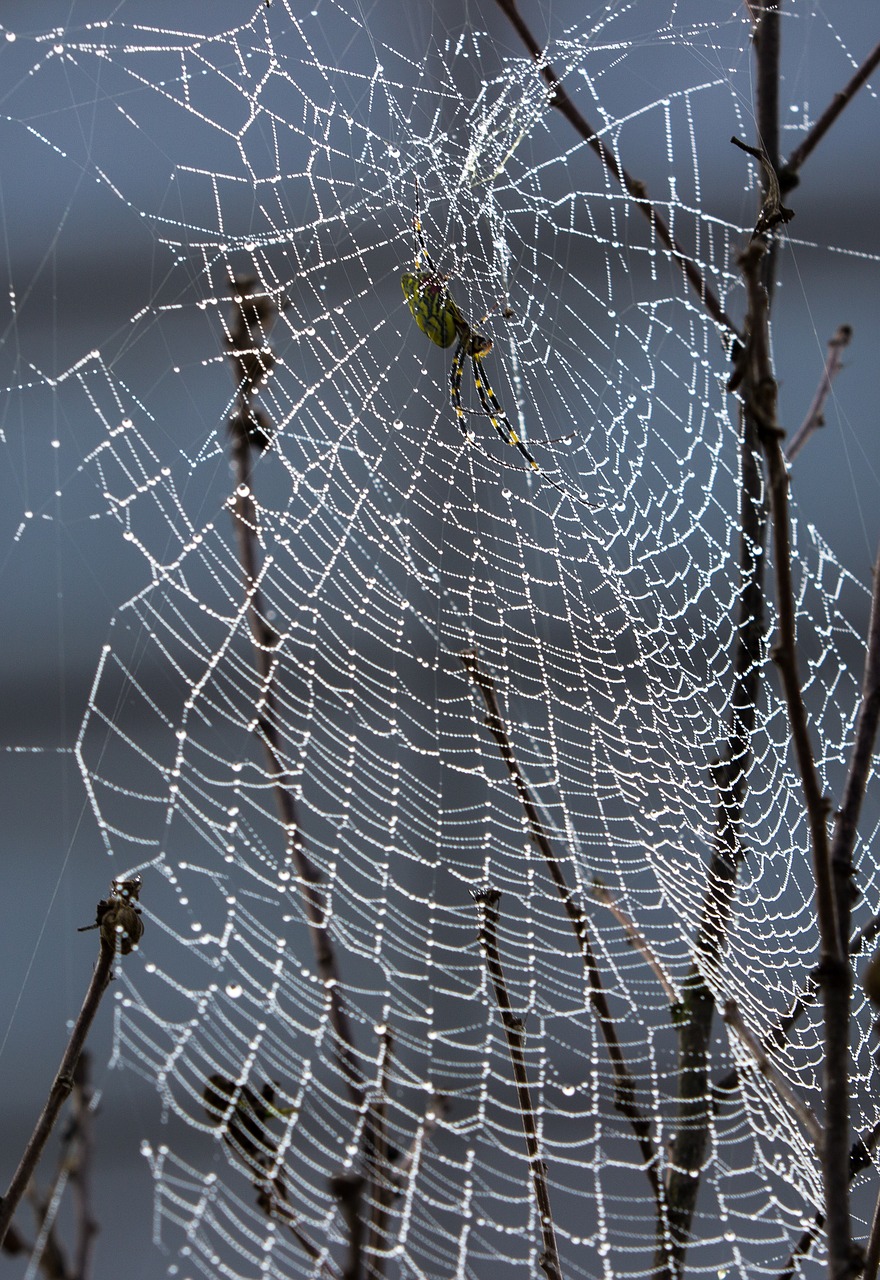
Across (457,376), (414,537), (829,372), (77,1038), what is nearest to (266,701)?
(77,1038)

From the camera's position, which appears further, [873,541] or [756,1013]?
[873,541]

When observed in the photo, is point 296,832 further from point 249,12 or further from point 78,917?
point 249,12

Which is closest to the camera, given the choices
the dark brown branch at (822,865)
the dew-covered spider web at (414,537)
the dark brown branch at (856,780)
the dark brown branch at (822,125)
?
the dark brown branch at (822,865)

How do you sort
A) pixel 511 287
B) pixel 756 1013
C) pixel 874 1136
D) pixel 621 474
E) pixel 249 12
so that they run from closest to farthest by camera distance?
pixel 874 1136 → pixel 756 1013 → pixel 511 287 → pixel 621 474 → pixel 249 12

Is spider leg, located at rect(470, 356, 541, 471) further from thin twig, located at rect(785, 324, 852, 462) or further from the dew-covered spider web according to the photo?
thin twig, located at rect(785, 324, 852, 462)

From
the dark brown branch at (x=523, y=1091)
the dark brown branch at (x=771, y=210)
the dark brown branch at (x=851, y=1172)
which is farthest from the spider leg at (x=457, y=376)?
the dark brown branch at (x=851, y=1172)

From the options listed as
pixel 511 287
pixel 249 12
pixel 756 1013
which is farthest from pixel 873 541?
pixel 249 12

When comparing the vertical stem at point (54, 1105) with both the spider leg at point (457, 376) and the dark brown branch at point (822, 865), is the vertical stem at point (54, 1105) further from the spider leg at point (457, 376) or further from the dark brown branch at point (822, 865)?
the spider leg at point (457, 376)
